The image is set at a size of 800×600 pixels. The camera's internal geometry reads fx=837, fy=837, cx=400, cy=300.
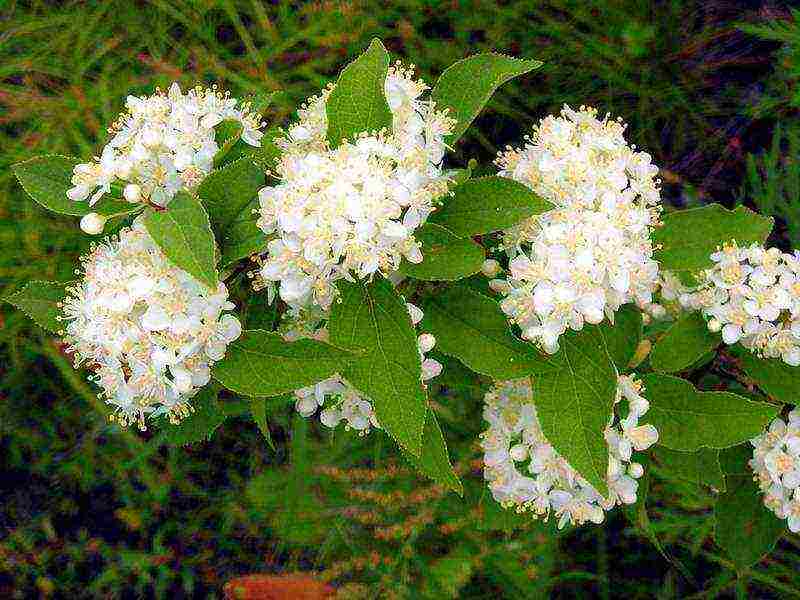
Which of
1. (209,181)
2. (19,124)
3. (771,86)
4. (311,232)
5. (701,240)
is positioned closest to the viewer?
(311,232)

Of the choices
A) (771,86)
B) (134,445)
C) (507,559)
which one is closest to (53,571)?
(134,445)

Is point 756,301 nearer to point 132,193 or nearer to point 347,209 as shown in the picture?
point 347,209

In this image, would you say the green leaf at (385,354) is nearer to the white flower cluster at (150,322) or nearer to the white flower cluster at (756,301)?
the white flower cluster at (150,322)

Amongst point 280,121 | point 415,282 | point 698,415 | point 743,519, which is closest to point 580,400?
point 698,415

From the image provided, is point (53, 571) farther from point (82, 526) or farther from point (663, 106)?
point (663, 106)

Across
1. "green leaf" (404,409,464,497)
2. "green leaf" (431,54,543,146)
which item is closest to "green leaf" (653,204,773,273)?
"green leaf" (431,54,543,146)

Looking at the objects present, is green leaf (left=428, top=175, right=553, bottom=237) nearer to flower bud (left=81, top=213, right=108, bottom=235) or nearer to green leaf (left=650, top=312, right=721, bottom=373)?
green leaf (left=650, top=312, right=721, bottom=373)
